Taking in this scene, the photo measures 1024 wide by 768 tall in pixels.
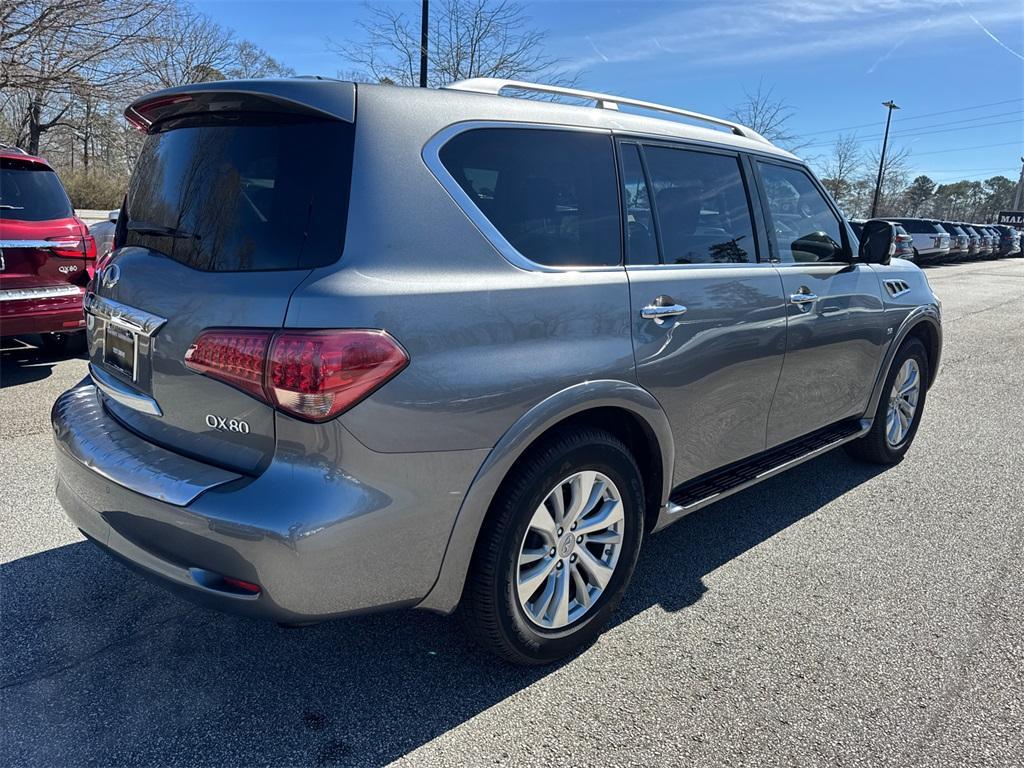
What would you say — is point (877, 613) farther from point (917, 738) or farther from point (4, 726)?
point (4, 726)

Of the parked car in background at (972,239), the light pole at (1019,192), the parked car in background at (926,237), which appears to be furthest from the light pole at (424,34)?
the light pole at (1019,192)

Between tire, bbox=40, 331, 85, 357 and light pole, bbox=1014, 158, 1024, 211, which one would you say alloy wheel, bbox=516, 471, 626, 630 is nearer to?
tire, bbox=40, 331, 85, 357

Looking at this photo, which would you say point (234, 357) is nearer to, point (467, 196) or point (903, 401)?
point (467, 196)

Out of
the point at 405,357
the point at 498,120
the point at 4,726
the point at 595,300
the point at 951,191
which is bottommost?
the point at 4,726

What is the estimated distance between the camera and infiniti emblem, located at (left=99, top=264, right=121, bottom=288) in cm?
256

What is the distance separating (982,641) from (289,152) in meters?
3.06

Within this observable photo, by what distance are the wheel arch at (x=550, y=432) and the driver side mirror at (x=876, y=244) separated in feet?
6.80

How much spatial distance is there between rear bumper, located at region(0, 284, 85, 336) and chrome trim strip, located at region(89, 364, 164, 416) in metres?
3.49

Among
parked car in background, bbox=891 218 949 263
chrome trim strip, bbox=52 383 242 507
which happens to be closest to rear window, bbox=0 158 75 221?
chrome trim strip, bbox=52 383 242 507

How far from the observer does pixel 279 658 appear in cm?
264

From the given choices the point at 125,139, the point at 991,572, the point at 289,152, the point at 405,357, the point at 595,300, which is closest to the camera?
the point at 405,357

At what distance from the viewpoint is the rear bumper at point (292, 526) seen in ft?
6.46

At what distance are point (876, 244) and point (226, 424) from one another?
11.7ft

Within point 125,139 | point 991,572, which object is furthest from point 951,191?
point 991,572
